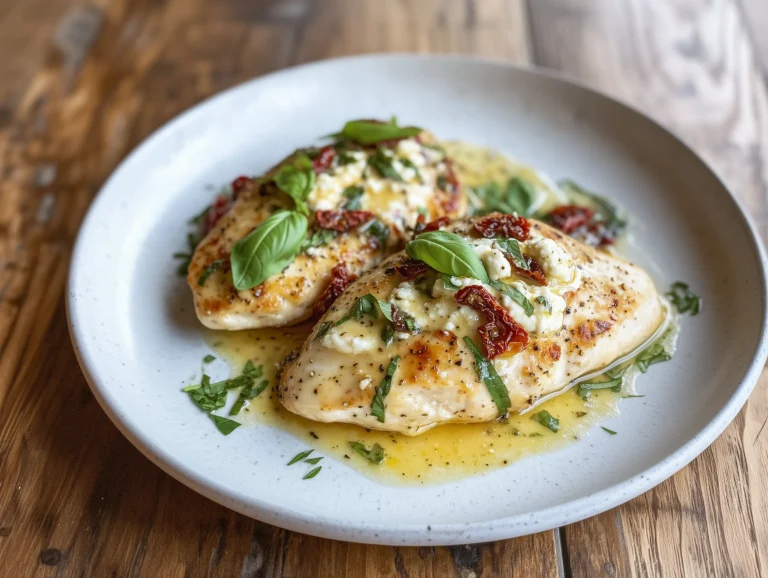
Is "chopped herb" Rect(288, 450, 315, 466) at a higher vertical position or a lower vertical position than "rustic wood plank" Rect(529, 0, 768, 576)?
lower

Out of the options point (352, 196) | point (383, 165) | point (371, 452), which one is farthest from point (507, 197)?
point (371, 452)

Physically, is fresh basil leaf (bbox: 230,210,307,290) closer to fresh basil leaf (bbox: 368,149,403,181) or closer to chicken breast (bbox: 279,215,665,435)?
chicken breast (bbox: 279,215,665,435)

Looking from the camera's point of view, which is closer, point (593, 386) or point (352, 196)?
point (593, 386)

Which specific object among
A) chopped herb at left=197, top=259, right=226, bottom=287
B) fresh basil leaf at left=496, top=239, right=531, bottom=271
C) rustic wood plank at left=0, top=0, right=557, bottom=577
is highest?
fresh basil leaf at left=496, top=239, right=531, bottom=271

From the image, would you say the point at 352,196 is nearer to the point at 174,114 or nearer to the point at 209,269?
the point at 209,269

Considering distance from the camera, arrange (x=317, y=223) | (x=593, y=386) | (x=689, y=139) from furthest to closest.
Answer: (x=689, y=139)
(x=317, y=223)
(x=593, y=386)

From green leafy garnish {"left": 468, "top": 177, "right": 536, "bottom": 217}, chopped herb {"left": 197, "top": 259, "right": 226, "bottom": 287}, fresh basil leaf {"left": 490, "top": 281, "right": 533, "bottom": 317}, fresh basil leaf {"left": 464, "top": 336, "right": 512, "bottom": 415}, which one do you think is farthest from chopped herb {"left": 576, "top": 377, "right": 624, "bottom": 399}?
chopped herb {"left": 197, "top": 259, "right": 226, "bottom": 287}

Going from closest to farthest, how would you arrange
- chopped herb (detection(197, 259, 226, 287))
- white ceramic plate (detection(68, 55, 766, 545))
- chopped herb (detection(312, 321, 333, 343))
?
white ceramic plate (detection(68, 55, 766, 545))
chopped herb (detection(312, 321, 333, 343))
chopped herb (detection(197, 259, 226, 287))
